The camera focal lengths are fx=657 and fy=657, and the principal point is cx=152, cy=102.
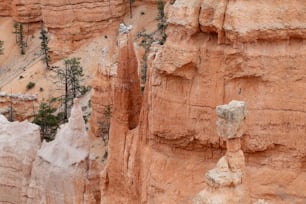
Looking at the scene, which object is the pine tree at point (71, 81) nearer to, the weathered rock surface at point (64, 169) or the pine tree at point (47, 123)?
the pine tree at point (47, 123)

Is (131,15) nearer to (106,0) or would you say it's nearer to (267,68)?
(106,0)

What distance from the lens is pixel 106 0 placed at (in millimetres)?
56781

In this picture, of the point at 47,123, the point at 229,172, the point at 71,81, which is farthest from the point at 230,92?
the point at 71,81

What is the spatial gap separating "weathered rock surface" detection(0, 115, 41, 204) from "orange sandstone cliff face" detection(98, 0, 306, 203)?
10248 mm

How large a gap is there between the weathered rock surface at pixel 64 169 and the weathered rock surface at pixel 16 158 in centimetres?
86

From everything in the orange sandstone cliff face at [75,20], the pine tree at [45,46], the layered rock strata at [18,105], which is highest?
the orange sandstone cliff face at [75,20]

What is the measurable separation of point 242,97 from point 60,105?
34.4 meters

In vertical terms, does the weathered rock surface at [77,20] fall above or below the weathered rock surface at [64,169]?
above

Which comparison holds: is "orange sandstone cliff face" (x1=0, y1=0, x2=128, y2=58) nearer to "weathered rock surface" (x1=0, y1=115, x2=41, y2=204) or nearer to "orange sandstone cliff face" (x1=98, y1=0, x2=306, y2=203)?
"weathered rock surface" (x1=0, y1=115, x2=41, y2=204)

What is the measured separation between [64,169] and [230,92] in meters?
9.97

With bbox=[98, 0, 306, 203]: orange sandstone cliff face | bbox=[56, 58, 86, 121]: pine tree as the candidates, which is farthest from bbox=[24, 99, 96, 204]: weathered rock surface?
bbox=[56, 58, 86, 121]: pine tree

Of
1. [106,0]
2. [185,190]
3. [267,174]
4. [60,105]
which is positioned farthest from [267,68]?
[106,0]

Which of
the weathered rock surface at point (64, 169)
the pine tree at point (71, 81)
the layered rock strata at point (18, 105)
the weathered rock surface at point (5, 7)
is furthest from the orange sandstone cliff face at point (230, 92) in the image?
the weathered rock surface at point (5, 7)

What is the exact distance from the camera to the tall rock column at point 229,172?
1323 cm
